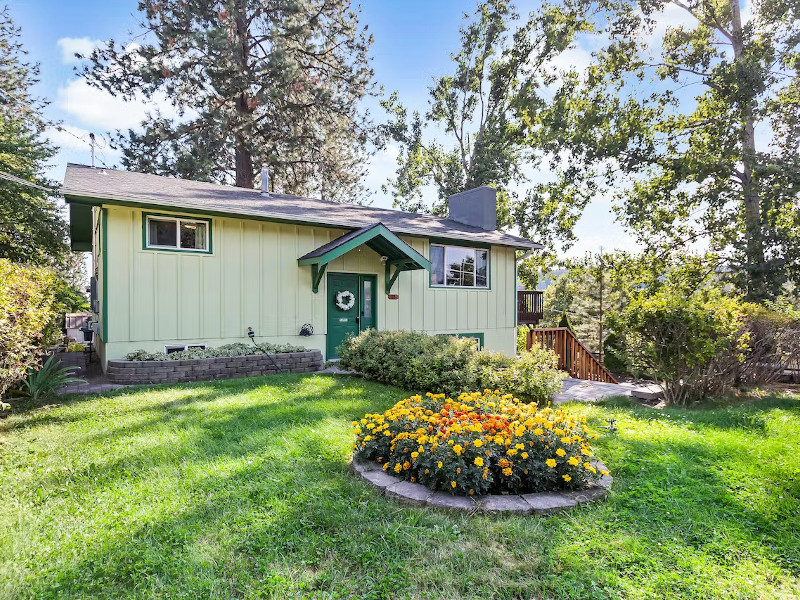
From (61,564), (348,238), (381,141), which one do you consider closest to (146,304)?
(348,238)

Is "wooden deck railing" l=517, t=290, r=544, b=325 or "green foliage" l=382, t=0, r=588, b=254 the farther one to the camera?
"green foliage" l=382, t=0, r=588, b=254

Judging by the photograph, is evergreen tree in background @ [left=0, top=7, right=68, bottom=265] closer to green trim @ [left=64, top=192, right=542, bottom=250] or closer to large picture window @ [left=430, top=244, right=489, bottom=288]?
green trim @ [left=64, top=192, right=542, bottom=250]

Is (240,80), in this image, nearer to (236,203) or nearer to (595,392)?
(236,203)

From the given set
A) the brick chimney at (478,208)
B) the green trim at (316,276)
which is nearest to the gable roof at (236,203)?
the brick chimney at (478,208)

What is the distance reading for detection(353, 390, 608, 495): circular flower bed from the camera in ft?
9.81

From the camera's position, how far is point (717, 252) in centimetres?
1625

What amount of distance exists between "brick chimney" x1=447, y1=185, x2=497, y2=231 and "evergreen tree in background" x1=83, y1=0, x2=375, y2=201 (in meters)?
7.70

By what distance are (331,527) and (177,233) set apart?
24.4 feet

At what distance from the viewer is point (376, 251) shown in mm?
10516

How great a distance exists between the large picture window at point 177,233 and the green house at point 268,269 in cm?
2

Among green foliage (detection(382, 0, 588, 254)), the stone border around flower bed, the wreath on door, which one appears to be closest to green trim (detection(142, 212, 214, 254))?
the wreath on door

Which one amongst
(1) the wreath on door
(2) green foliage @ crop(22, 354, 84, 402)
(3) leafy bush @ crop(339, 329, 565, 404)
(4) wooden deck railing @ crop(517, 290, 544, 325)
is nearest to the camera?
(2) green foliage @ crop(22, 354, 84, 402)

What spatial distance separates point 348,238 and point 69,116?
59.8 feet

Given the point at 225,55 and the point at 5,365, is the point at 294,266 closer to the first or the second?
the point at 5,365
